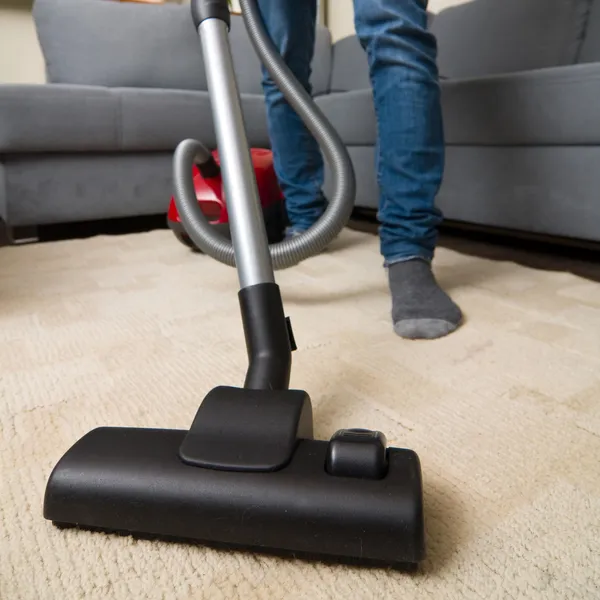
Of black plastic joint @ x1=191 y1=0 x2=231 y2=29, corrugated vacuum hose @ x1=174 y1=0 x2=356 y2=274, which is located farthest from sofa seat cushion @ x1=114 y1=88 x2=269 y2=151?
black plastic joint @ x1=191 y1=0 x2=231 y2=29

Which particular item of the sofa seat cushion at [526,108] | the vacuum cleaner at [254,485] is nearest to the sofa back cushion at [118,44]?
the sofa seat cushion at [526,108]

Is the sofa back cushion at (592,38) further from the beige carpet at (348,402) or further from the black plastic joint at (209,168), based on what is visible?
the black plastic joint at (209,168)

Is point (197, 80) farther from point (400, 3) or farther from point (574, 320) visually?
point (574, 320)

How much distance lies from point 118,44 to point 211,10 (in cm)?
168

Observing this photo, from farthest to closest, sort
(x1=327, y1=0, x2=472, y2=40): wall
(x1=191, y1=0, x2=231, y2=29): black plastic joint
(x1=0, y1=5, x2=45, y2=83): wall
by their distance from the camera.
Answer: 1. (x1=327, y1=0, x2=472, y2=40): wall
2. (x1=0, y1=5, x2=45, y2=83): wall
3. (x1=191, y1=0, x2=231, y2=29): black plastic joint

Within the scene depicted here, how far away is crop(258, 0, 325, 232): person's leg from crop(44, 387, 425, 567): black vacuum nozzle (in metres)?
0.96

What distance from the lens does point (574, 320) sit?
87 cm

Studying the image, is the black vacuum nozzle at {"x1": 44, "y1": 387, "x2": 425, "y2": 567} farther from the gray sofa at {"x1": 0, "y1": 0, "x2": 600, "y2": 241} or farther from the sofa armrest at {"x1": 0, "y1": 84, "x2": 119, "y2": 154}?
the sofa armrest at {"x1": 0, "y1": 84, "x2": 119, "y2": 154}

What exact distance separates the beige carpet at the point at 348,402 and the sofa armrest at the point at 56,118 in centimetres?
53

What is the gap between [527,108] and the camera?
1193 mm

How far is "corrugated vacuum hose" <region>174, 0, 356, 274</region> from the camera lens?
0.55m

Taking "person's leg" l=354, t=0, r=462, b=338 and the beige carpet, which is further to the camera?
"person's leg" l=354, t=0, r=462, b=338

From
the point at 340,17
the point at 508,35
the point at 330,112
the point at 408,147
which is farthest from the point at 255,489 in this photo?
the point at 340,17

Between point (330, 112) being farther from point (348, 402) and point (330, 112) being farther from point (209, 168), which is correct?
point (348, 402)
